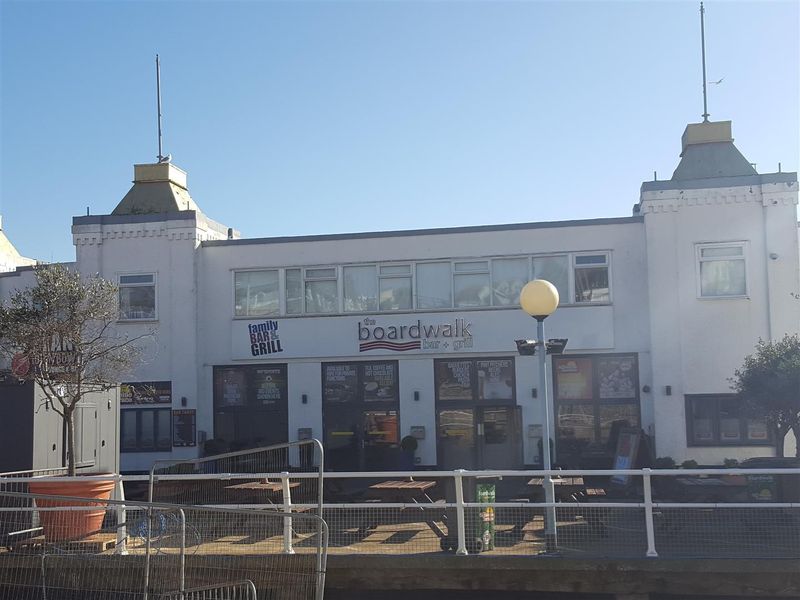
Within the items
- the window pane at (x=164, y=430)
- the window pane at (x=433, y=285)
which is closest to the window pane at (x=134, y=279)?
the window pane at (x=164, y=430)

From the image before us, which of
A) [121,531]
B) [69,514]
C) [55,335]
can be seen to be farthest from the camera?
[55,335]

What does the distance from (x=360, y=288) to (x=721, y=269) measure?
26.0 feet

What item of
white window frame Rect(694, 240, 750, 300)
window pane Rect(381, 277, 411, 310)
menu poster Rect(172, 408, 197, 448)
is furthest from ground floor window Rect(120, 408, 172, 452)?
white window frame Rect(694, 240, 750, 300)

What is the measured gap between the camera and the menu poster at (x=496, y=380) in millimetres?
18531

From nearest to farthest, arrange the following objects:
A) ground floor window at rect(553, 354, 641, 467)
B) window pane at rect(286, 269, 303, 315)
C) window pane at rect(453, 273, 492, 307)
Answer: ground floor window at rect(553, 354, 641, 467) < window pane at rect(453, 273, 492, 307) < window pane at rect(286, 269, 303, 315)

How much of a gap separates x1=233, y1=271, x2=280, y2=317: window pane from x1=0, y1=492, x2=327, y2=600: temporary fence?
922 centimetres

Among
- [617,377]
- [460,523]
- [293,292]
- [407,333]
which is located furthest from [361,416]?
[460,523]

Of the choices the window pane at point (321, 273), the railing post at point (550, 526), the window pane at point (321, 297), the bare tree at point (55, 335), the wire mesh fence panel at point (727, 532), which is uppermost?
the window pane at point (321, 273)

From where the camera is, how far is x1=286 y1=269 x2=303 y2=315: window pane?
64.0ft

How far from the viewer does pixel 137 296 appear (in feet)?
66.2

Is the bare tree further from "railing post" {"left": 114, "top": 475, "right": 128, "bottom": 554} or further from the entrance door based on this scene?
the entrance door

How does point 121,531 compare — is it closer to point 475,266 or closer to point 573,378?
point 475,266

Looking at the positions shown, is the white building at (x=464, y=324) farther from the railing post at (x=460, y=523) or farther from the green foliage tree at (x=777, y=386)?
the railing post at (x=460, y=523)

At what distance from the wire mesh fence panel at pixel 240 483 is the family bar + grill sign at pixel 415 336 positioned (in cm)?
283
